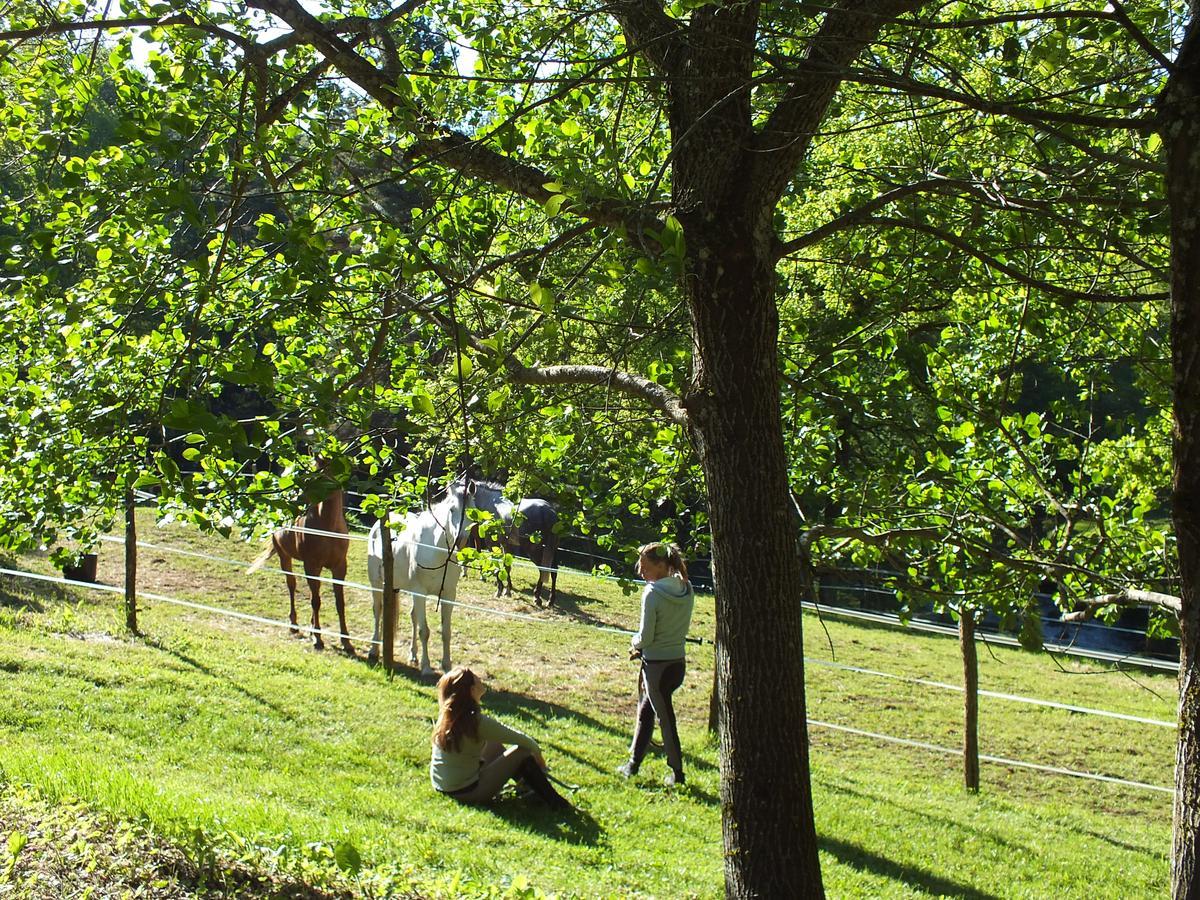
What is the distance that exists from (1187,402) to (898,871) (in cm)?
502

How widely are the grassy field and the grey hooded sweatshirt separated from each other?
106 cm

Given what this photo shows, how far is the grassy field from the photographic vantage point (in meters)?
5.90

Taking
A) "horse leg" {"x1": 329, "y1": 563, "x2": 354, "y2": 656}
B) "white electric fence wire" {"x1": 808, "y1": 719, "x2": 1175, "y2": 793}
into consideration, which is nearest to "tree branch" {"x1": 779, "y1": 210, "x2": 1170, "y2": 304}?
"white electric fence wire" {"x1": 808, "y1": 719, "x2": 1175, "y2": 793}

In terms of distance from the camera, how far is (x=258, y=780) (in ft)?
23.6

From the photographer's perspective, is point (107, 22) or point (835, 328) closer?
point (107, 22)

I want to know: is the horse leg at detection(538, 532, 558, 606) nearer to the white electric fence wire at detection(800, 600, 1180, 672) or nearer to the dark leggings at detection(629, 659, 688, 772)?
the white electric fence wire at detection(800, 600, 1180, 672)

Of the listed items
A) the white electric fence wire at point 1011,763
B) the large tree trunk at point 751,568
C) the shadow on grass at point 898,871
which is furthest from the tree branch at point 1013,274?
the white electric fence wire at point 1011,763

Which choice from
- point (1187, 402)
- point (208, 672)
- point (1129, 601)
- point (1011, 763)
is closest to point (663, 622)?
point (1129, 601)

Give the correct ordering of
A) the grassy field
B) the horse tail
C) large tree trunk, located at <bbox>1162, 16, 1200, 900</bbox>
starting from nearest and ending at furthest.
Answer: large tree trunk, located at <bbox>1162, 16, 1200, 900</bbox> → the grassy field → the horse tail

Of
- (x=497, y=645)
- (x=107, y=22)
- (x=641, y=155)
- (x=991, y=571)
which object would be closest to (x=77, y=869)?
(x=107, y=22)

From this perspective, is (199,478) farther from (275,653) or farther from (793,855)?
(275,653)

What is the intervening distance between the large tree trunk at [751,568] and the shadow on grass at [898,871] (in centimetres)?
320

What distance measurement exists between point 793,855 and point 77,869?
3.27m

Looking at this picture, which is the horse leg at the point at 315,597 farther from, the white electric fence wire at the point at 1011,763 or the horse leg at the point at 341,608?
the white electric fence wire at the point at 1011,763
